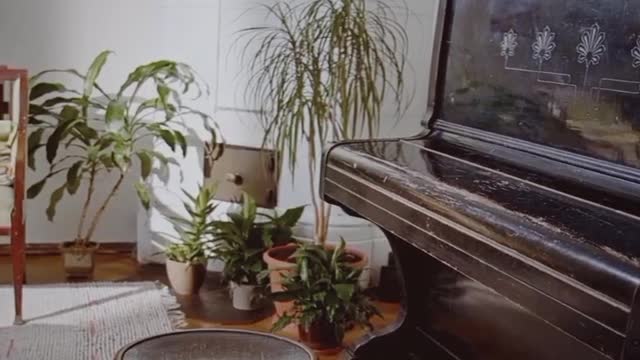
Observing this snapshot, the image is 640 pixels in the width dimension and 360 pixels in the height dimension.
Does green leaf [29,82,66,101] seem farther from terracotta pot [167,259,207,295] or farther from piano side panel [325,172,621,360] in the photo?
piano side panel [325,172,621,360]

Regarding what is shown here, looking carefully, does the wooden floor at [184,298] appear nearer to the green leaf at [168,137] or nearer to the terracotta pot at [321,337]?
the terracotta pot at [321,337]

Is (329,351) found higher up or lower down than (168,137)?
lower down

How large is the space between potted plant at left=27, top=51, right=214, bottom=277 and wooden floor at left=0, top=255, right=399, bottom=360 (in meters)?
0.12

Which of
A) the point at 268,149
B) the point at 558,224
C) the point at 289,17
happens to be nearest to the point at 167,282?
the point at 268,149

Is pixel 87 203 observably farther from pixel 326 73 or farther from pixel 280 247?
pixel 326 73

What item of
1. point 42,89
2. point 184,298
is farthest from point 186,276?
point 42,89

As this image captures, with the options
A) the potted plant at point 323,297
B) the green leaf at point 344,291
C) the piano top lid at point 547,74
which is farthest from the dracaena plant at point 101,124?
the piano top lid at point 547,74

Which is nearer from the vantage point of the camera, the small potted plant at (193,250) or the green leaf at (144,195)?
the small potted plant at (193,250)

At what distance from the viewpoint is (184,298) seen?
9.69ft

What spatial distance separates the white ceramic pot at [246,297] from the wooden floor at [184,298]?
38mm

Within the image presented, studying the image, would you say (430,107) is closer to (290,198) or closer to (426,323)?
(426,323)

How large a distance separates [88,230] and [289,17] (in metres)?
1.28

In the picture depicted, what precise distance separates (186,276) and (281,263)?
1.68 ft

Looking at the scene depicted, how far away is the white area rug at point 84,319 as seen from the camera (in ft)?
8.05
